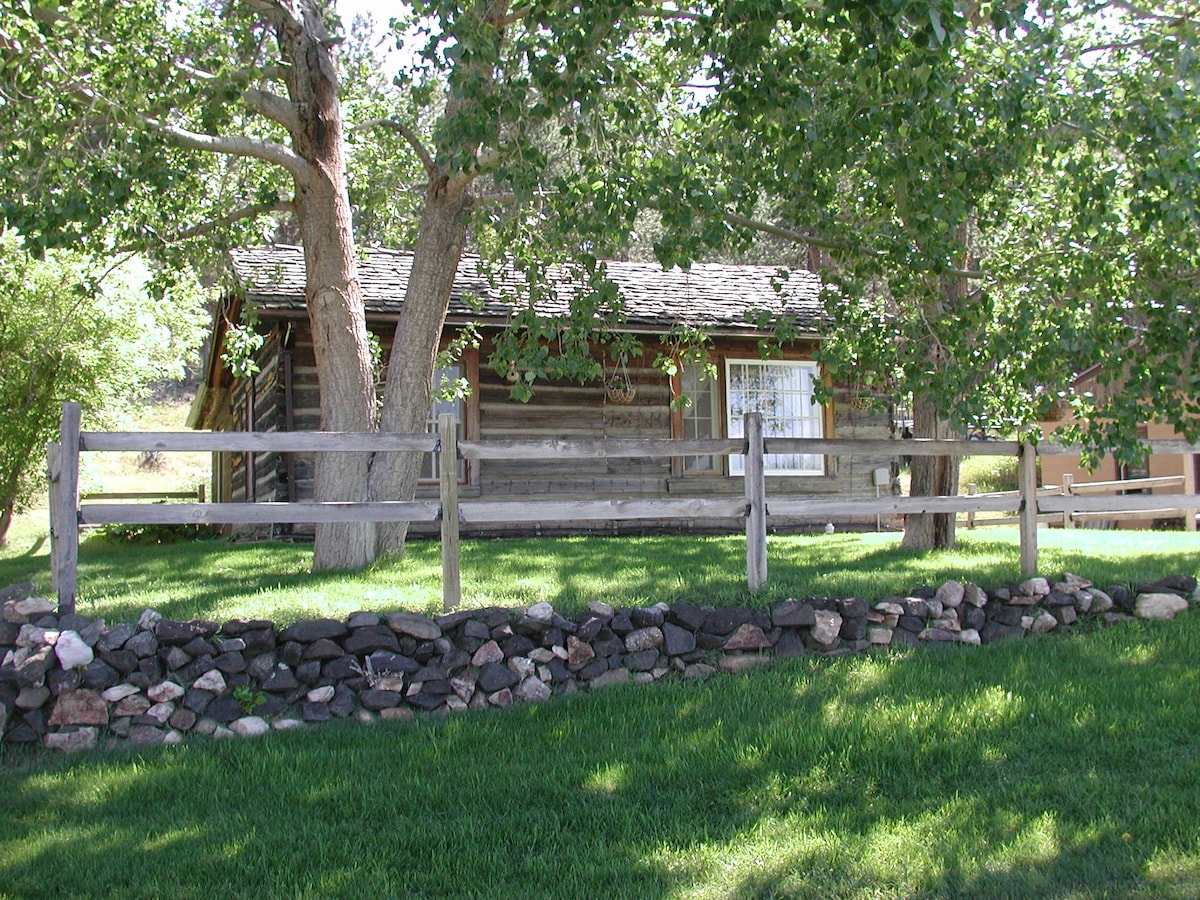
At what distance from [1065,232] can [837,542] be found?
516cm

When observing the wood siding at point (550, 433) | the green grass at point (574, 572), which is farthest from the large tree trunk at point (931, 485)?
the wood siding at point (550, 433)

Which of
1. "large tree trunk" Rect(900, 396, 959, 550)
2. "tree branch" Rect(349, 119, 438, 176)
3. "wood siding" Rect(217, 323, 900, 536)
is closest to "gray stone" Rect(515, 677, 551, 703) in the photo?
"tree branch" Rect(349, 119, 438, 176)

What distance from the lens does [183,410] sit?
54094 millimetres

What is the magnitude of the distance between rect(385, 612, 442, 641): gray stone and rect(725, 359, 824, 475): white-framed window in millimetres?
9105

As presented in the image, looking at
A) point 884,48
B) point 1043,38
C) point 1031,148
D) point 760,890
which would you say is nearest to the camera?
point 760,890

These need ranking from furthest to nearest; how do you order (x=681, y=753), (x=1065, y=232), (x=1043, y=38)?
(x=1065, y=232), (x=1043, y=38), (x=681, y=753)

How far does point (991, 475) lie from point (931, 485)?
24.6m

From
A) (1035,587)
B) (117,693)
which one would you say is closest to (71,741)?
(117,693)

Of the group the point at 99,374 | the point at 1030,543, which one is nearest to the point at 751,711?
the point at 1030,543

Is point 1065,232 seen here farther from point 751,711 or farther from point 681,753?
point 681,753

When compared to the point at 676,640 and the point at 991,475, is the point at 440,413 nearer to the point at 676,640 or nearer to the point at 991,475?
the point at 676,640

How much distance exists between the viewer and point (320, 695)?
19.8ft

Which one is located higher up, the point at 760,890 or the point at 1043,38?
the point at 1043,38

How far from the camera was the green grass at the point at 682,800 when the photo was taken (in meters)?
3.92
